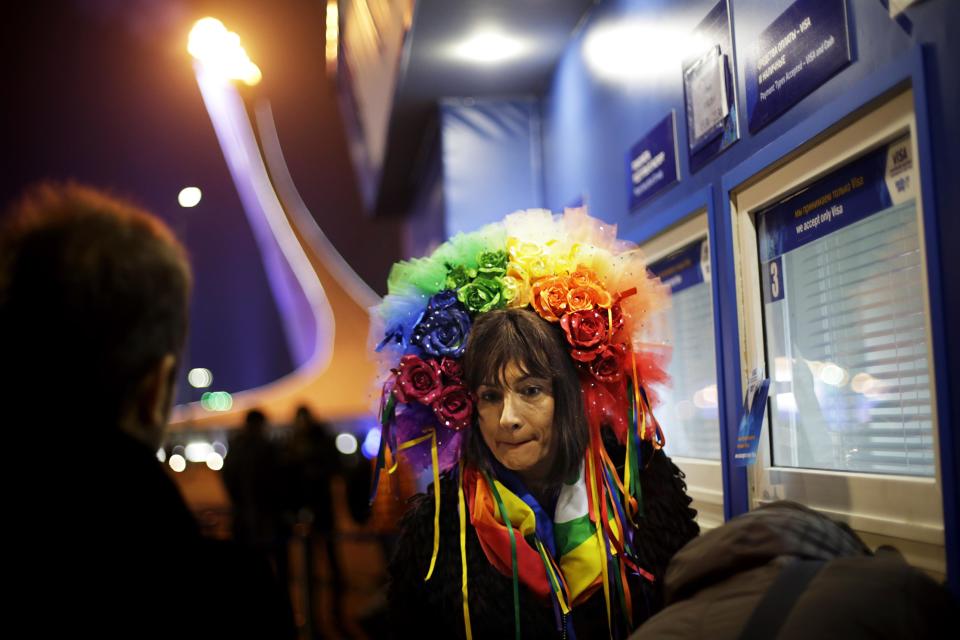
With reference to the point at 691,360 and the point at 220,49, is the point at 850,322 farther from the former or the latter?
the point at 220,49

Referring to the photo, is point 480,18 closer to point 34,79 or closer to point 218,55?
point 218,55

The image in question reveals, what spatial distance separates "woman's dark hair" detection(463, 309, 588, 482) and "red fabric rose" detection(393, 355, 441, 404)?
0.09 metres

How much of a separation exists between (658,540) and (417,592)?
57 cm

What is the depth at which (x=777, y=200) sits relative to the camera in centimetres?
243

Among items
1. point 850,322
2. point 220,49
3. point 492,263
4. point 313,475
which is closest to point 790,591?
point 850,322

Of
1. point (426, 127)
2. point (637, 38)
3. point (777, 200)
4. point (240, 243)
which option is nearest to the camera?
point (777, 200)

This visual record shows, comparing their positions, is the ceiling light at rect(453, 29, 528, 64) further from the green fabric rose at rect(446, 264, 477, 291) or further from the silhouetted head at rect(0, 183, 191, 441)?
the silhouetted head at rect(0, 183, 191, 441)

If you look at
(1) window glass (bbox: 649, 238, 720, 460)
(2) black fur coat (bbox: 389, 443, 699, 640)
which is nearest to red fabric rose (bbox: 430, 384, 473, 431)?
(2) black fur coat (bbox: 389, 443, 699, 640)

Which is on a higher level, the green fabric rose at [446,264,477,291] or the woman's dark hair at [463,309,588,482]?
the green fabric rose at [446,264,477,291]

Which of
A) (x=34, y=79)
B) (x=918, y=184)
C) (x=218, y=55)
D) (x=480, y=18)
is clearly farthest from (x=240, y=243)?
(x=918, y=184)

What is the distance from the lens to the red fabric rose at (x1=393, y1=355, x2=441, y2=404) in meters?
2.24

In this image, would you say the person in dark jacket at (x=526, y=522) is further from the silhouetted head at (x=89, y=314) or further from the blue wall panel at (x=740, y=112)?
the silhouetted head at (x=89, y=314)

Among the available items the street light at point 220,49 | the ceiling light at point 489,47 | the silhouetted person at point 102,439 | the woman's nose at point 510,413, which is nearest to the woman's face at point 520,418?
the woman's nose at point 510,413

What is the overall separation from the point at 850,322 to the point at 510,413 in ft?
2.64
